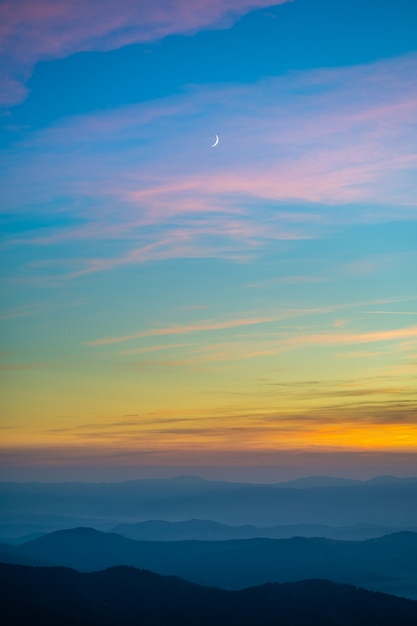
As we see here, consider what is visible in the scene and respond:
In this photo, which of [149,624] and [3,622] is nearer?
[3,622]

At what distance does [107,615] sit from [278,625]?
42.7 m

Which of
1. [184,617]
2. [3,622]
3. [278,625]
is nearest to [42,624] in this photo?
[3,622]

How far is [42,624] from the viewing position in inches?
6550

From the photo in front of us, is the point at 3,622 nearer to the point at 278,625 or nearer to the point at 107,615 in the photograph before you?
the point at 107,615

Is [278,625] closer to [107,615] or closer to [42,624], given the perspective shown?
[107,615]

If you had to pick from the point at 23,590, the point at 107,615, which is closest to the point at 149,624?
the point at 107,615

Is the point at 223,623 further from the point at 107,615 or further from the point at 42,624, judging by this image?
the point at 42,624

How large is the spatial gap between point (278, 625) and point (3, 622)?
224ft

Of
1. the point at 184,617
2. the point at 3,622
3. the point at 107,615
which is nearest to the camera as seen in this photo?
the point at 3,622

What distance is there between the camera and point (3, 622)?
166 meters

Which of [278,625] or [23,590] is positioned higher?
[23,590]

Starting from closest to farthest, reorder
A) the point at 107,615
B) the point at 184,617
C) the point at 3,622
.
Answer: the point at 3,622 → the point at 107,615 → the point at 184,617

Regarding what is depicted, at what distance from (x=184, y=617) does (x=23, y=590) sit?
135 feet

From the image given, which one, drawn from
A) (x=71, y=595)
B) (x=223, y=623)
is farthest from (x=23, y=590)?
(x=223, y=623)
